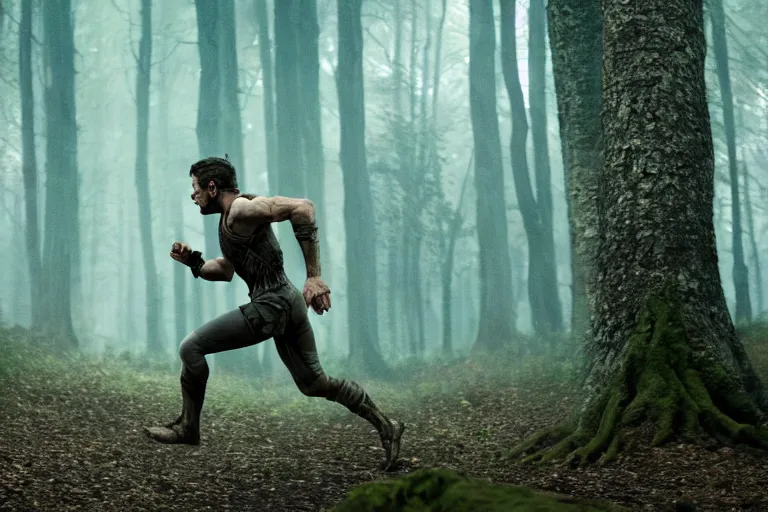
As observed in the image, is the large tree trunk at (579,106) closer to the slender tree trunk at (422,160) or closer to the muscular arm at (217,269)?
the muscular arm at (217,269)

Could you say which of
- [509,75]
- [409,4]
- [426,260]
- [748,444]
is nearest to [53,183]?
[509,75]

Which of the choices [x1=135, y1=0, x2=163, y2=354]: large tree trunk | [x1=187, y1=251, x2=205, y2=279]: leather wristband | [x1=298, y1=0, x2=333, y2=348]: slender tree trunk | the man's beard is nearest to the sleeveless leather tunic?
the man's beard

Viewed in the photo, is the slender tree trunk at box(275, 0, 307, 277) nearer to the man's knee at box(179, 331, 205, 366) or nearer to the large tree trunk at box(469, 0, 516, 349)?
the large tree trunk at box(469, 0, 516, 349)

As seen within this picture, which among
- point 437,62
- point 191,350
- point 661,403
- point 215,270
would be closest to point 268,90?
point 437,62

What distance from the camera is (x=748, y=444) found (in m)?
5.09

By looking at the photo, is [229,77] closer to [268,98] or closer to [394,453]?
[268,98]

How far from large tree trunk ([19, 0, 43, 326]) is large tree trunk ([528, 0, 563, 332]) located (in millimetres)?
11940

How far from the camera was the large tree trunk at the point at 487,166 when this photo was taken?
17766 mm

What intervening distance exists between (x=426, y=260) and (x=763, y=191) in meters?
14.7

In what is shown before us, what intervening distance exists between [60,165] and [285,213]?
1529 centimetres

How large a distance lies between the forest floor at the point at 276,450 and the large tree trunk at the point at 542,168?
12.5ft

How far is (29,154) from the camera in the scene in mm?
17484

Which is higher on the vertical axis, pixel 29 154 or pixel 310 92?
pixel 310 92

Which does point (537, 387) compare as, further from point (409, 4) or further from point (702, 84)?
point (409, 4)
